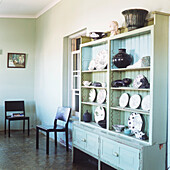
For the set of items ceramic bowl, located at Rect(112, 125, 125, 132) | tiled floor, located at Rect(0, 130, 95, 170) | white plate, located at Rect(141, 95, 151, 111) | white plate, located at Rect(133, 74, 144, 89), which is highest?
white plate, located at Rect(133, 74, 144, 89)

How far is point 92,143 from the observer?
12.6 feet

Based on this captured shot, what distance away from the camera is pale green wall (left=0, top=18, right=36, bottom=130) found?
738 cm

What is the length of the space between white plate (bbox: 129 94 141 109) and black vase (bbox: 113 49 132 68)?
0.43 m

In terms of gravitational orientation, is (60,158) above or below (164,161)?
below

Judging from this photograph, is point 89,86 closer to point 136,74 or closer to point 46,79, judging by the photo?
point 136,74

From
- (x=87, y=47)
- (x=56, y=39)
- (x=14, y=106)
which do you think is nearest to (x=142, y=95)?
(x=87, y=47)

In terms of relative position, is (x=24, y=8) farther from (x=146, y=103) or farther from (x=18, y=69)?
(x=146, y=103)

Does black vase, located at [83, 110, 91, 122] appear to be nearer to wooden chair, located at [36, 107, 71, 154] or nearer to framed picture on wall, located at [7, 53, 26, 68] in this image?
wooden chair, located at [36, 107, 71, 154]

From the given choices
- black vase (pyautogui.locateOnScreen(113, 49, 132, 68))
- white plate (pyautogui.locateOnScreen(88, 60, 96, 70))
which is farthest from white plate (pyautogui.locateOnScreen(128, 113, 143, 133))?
white plate (pyautogui.locateOnScreen(88, 60, 96, 70))

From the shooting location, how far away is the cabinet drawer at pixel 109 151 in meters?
3.32

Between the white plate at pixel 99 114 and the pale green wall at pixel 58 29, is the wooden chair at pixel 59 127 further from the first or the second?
the white plate at pixel 99 114

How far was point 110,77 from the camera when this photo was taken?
3.69 metres

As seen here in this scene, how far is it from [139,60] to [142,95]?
0.47m

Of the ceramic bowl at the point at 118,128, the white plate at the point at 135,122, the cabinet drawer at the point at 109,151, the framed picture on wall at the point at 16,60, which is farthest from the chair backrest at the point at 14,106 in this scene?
the white plate at the point at 135,122
